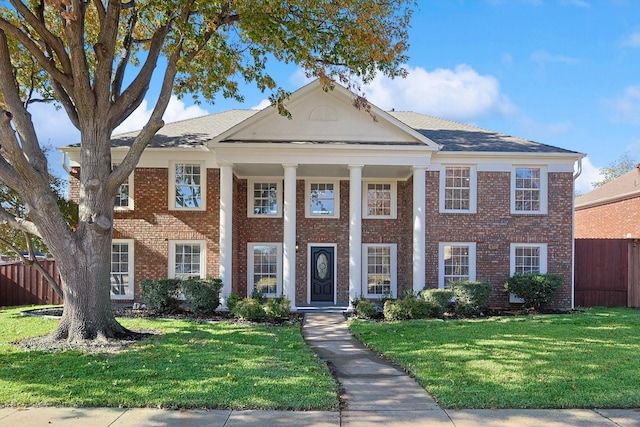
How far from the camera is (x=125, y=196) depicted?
14930 millimetres

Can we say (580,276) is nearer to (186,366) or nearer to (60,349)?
(186,366)

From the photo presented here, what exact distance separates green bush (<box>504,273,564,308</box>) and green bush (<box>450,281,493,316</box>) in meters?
1.27

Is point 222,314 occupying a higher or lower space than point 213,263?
lower

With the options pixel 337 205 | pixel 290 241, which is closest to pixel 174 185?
pixel 290 241

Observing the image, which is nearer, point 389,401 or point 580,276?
point 389,401

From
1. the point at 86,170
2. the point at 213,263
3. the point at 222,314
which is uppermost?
the point at 86,170

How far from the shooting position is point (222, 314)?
518 inches

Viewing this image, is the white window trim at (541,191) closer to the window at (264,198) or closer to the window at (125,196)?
the window at (264,198)

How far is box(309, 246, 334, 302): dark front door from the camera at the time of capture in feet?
51.3

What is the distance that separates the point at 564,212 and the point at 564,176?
1.19m

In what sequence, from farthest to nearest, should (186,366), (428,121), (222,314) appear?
(428,121), (222,314), (186,366)

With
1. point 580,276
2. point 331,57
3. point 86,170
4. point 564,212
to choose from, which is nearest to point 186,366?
point 86,170

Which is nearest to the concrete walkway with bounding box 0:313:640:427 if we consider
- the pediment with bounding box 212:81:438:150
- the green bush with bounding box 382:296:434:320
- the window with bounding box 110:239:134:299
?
the green bush with bounding box 382:296:434:320

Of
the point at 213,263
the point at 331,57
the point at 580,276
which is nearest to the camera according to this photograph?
the point at 331,57
